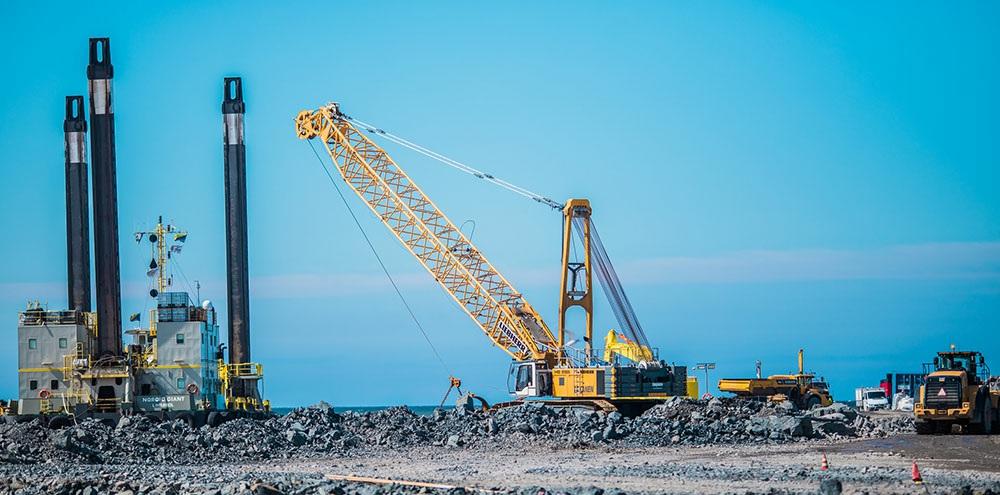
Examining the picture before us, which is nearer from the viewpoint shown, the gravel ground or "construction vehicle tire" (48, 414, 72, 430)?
the gravel ground

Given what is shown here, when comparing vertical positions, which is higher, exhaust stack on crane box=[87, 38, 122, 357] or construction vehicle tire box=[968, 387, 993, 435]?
exhaust stack on crane box=[87, 38, 122, 357]

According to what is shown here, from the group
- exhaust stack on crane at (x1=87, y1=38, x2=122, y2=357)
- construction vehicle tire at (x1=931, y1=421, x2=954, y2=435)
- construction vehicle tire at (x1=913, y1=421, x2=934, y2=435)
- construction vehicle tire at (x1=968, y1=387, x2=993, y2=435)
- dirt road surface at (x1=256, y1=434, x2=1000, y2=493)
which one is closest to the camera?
dirt road surface at (x1=256, y1=434, x2=1000, y2=493)

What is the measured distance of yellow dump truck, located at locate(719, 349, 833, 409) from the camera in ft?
206

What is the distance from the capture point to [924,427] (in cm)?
4338

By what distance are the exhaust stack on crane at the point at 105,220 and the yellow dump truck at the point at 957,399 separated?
32.3 metres

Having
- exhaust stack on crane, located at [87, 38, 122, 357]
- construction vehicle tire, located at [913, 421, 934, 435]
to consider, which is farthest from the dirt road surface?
exhaust stack on crane, located at [87, 38, 122, 357]

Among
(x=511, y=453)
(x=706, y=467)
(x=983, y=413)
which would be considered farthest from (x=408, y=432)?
(x=983, y=413)

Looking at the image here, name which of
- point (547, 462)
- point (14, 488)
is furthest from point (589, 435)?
point (14, 488)

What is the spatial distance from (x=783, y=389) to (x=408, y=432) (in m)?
25.4

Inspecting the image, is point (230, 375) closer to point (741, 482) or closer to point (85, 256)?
point (85, 256)

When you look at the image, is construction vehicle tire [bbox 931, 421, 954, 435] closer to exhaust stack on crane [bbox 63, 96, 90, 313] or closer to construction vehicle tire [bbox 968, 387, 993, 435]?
construction vehicle tire [bbox 968, 387, 993, 435]

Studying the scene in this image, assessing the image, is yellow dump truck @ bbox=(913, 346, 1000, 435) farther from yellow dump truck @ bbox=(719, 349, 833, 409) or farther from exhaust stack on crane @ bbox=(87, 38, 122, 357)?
exhaust stack on crane @ bbox=(87, 38, 122, 357)

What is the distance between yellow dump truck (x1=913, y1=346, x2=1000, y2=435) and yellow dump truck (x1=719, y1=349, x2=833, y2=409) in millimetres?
17245

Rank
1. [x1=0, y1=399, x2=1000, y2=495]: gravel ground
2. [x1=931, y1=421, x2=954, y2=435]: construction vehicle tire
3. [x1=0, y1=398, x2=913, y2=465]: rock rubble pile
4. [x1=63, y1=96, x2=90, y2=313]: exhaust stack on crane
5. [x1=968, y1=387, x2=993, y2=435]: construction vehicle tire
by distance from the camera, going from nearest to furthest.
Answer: [x1=0, y1=399, x2=1000, y2=495]: gravel ground → [x1=0, y1=398, x2=913, y2=465]: rock rubble pile → [x1=968, y1=387, x2=993, y2=435]: construction vehicle tire → [x1=931, y1=421, x2=954, y2=435]: construction vehicle tire → [x1=63, y1=96, x2=90, y2=313]: exhaust stack on crane
